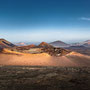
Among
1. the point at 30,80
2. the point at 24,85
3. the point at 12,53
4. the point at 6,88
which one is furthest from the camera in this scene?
the point at 12,53

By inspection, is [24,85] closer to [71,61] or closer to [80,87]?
[80,87]

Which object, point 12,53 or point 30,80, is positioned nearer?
point 30,80

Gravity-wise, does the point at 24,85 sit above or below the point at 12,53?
below

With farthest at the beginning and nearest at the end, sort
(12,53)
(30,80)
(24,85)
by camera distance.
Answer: (12,53), (30,80), (24,85)

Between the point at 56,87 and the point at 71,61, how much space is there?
32.9ft

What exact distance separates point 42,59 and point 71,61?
451cm

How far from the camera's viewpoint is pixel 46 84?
803cm

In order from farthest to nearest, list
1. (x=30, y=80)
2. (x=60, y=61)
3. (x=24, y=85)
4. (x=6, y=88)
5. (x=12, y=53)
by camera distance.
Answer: (x=12, y=53)
(x=60, y=61)
(x=30, y=80)
(x=24, y=85)
(x=6, y=88)

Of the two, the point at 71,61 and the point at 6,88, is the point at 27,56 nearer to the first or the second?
the point at 71,61

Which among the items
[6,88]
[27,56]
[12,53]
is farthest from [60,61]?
[6,88]

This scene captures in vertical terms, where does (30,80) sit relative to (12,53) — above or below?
below

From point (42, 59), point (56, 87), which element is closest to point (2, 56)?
point (42, 59)

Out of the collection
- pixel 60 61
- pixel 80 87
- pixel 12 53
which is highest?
pixel 12 53

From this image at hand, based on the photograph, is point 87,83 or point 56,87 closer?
point 56,87
